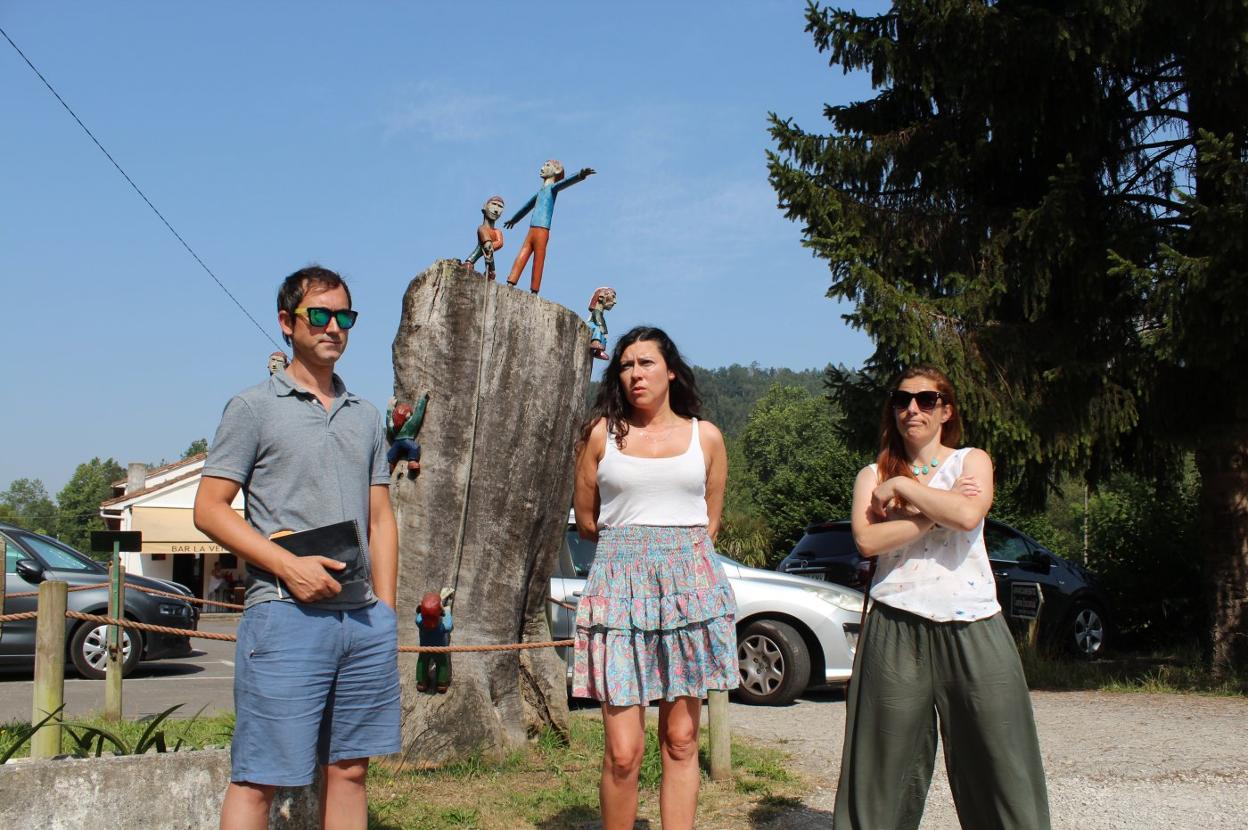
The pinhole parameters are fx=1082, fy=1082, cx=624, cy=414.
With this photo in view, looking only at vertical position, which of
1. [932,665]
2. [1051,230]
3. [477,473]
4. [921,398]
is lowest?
[932,665]

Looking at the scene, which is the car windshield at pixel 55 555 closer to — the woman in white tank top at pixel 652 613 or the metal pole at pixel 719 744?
the metal pole at pixel 719 744

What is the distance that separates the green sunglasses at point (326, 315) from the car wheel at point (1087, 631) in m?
11.5

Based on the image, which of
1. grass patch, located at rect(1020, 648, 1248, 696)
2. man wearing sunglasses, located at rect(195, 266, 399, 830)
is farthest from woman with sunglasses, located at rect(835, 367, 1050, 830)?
grass patch, located at rect(1020, 648, 1248, 696)

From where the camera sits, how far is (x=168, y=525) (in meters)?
35.4

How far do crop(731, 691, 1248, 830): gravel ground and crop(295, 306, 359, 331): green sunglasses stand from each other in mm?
2911

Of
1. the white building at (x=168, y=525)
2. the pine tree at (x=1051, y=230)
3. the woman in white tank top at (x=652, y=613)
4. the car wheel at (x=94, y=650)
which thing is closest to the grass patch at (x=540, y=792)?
the woman in white tank top at (x=652, y=613)

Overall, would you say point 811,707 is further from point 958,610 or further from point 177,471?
point 177,471

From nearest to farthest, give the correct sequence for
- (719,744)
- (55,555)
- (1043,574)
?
(719,744), (55,555), (1043,574)

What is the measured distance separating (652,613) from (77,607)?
911 cm

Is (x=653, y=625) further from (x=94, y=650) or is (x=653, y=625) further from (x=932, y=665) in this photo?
(x=94, y=650)

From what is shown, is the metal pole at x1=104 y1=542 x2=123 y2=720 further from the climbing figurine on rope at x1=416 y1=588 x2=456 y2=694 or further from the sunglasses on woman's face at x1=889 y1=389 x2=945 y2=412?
the sunglasses on woman's face at x1=889 y1=389 x2=945 y2=412

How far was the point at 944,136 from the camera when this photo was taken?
1038cm

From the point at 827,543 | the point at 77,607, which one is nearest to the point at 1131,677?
the point at 827,543

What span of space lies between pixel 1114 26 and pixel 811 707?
19.8ft
